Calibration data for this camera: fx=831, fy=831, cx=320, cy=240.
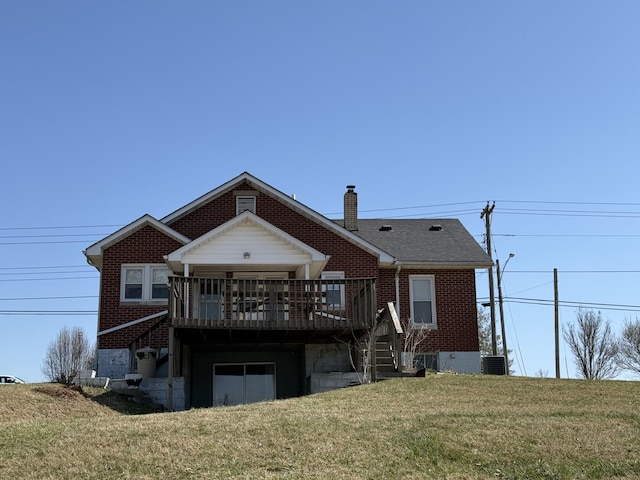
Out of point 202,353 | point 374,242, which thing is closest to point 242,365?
point 202,353

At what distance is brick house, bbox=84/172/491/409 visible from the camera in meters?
20.2

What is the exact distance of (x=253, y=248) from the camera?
2197cm

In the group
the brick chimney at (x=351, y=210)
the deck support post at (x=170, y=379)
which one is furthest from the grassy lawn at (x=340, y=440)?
the brick chimney at (x=351, y=210)

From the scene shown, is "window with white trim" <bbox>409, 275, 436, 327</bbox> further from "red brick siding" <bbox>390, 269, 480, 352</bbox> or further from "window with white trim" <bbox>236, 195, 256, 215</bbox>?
"window with white trim" <bbox>236, 195, 256, 215</bbox>

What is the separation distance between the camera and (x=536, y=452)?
11.6 m

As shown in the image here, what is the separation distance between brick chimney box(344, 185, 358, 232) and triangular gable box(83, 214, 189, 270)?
259 inches

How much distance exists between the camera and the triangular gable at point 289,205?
1014 inches

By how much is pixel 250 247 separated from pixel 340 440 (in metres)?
10.6

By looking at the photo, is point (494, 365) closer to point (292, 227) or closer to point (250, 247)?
point (292, 227)

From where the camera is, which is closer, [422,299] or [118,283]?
[118,283]

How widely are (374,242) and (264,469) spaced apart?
692 inches

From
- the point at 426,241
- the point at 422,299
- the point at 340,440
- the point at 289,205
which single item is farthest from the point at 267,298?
the point at 426,241

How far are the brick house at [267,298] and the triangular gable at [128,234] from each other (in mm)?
30

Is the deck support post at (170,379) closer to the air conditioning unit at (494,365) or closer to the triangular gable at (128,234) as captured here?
the triangular gable at (128,234)
